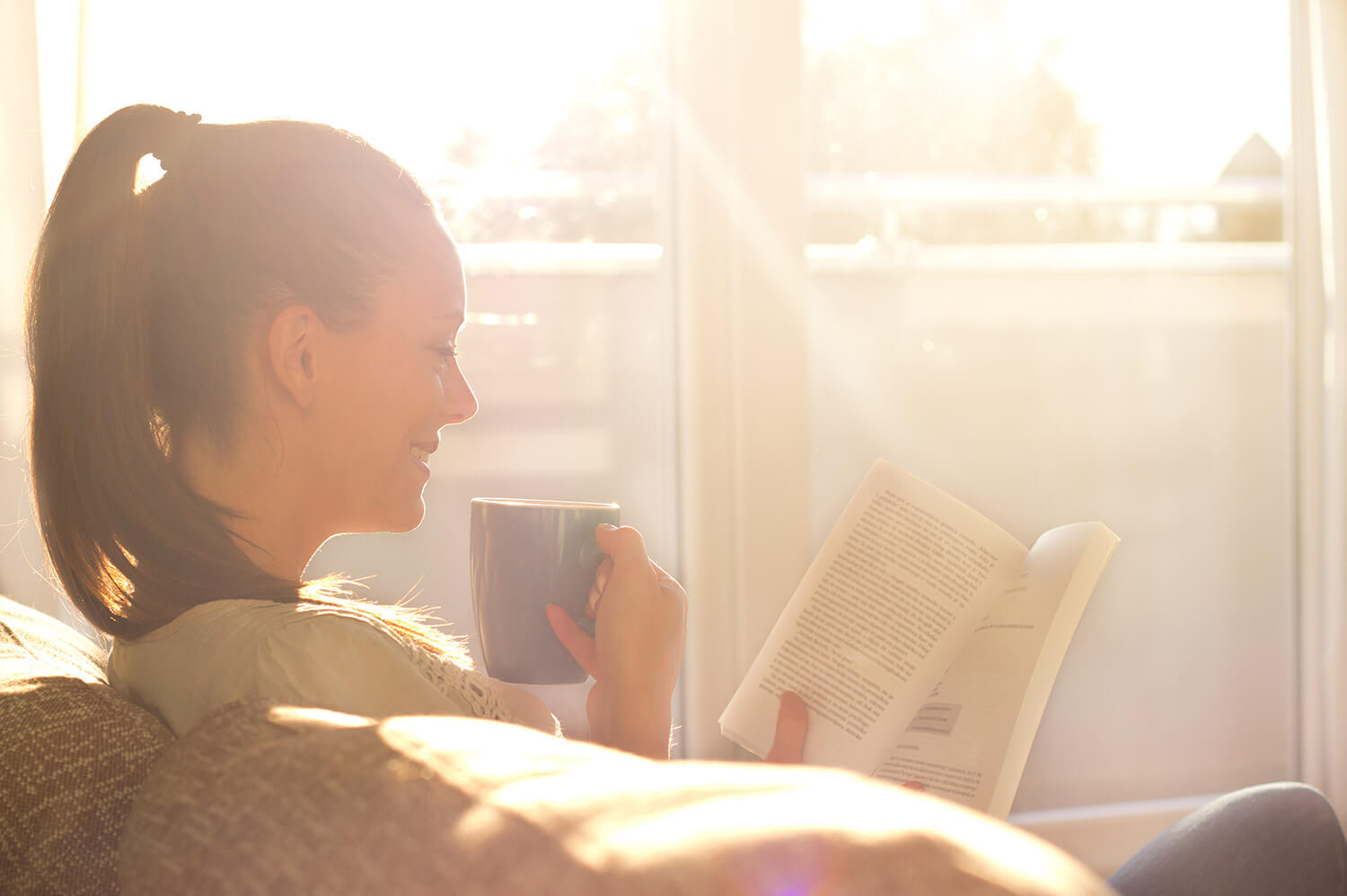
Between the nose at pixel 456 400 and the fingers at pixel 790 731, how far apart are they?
15.1 inches

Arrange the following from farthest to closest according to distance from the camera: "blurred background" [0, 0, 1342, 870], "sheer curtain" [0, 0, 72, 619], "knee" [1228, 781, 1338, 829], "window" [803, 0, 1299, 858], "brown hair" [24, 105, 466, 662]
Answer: "window" [803, 0, 1299, 858]
"blurred background" [0, 0, 1342, 870]
"sheer curtain" [0, 0, 72, 619]
"knee" [1228, 781, 1338, 829]
"brown hair" [24, 105, 466, 662]

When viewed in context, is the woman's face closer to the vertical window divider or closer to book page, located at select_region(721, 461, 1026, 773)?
book page, located at select_region(721, 461, 1026, 773)

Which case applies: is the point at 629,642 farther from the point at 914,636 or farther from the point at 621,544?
the point at 914,636

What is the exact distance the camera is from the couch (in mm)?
235

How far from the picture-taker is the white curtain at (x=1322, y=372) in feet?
5.16

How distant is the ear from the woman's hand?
253mm

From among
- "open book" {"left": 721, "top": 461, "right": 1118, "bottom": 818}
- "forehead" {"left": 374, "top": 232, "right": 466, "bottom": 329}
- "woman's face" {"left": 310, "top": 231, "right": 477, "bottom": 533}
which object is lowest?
"open book" {"left": 721, "top": 461, "right": 1118, "bottom": 818}

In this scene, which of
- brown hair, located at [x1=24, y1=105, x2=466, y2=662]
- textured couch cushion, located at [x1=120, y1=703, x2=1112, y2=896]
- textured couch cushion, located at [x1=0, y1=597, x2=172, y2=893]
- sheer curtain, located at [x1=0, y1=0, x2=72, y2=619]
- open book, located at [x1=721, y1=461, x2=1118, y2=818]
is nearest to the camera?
textured couch cushion, located at [x1=120, y1=703, x2=1112, y2=896]

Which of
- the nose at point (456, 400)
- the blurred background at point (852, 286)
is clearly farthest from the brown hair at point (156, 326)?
the blurred background at point (852, 286)

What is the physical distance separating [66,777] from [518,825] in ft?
1.12

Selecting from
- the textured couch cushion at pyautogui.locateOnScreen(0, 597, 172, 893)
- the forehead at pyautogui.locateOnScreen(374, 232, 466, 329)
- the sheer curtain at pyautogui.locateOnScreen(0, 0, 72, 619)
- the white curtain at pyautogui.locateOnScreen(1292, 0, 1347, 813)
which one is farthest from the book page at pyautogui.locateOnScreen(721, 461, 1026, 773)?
the white curtain at pyautogui.locateOnScreen(1292, 0, 1347, 813)

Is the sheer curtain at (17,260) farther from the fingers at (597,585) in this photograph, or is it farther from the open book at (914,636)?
the open book at (914,636)

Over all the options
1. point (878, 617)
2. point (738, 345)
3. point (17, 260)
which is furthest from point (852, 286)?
point (17, 260)

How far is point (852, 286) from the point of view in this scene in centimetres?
152
